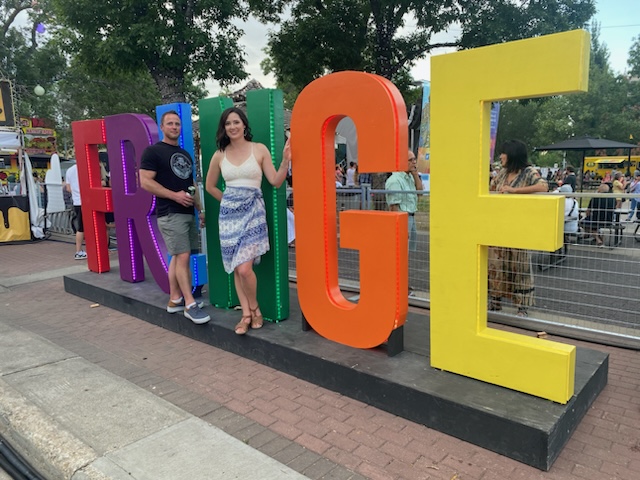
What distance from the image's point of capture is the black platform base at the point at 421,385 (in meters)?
2.61

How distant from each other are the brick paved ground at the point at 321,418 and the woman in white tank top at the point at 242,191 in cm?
59

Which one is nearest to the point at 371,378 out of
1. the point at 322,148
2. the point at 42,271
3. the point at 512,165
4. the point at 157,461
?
the point at 157,461

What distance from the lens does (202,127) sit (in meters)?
4.70

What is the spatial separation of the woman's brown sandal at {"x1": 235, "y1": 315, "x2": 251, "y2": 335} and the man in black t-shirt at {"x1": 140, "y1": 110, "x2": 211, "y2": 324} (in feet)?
1.36

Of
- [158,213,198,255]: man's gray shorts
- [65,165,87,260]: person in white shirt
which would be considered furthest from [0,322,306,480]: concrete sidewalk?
[65,165,87,260]: person in white shirt

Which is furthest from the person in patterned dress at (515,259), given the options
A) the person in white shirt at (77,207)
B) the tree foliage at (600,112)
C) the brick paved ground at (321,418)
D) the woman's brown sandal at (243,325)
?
the tree foliage at (600,112)

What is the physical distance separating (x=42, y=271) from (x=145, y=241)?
12.6ft

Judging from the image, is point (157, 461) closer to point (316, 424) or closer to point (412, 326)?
point (316, 424)

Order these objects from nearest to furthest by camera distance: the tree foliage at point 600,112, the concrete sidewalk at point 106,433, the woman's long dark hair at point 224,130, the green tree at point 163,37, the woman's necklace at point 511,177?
the concrete sidewalk at point 106,433
the woman's long dark hair at point 224,130
the woman's necklace at point 511,177
the green tree at point 163,37
the tree foliage at point 600,112

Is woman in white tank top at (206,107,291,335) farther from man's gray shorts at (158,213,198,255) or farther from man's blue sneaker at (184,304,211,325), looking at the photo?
man's gray shorts at (158,213,198,255)

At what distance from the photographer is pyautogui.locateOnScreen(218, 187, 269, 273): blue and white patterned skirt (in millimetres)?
3967

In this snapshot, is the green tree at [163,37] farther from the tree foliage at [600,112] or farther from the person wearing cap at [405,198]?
the tree foliage at [600,112]

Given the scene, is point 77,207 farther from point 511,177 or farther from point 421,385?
point 421,385

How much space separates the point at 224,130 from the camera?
3.96m
